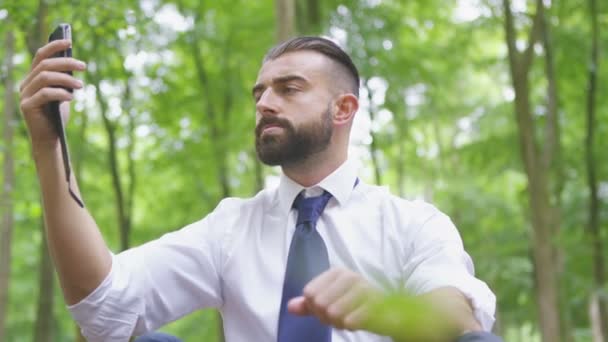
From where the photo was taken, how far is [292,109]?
2.20 meters

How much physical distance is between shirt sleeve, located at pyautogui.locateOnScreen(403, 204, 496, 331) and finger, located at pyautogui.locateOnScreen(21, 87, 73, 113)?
79 centimetres

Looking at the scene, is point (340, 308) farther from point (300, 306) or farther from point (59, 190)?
point (59, 190)

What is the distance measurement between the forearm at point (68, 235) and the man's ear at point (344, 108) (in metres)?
0.92

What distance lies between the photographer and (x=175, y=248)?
214 cm

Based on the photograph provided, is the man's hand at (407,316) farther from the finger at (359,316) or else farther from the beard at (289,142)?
the beard at (289,142)

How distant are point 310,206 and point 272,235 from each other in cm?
14

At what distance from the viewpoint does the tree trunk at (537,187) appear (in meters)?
8.69

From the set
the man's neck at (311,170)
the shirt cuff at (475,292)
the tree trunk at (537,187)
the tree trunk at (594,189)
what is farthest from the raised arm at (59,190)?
the tree trunk at (594,189)

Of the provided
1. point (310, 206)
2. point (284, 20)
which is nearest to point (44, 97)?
point (310, 206)

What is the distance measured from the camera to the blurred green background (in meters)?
9.05

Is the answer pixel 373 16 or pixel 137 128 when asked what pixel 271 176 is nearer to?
pixel 137 128

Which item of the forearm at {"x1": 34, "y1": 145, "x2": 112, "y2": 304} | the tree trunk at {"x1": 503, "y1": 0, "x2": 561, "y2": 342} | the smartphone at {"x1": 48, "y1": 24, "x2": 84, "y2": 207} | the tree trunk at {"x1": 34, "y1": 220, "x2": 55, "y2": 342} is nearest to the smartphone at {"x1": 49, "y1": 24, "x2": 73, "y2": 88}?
the smartphone at {"x1": 48, "y1": 24, "x2": 84, "y2": 207}

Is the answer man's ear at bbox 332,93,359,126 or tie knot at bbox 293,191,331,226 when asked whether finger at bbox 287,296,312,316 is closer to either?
tie knot at bbox 293,191,331,226

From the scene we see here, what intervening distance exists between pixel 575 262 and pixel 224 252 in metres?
12.8
